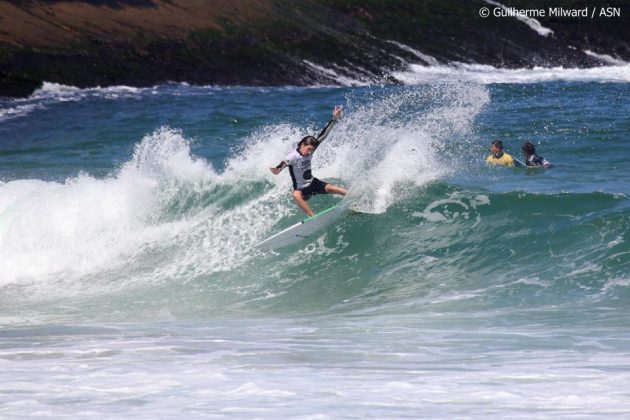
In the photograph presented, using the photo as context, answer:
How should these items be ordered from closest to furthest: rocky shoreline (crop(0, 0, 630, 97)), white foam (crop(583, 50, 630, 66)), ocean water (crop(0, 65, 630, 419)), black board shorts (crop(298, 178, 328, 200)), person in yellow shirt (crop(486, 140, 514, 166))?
1. ocean water (crop(0, 65, 630, 419))
2. black board shorts (crop(298, 178, 328, 200))
3. person in yellow shirt (crop(486, 140, 514, 166))
4. rocky shoreline (crop(0, 0, 630, 97))
5. white foam (crop(583, 50, 630, 66))

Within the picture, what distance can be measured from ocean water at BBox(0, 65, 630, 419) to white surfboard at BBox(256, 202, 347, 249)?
0.48 ft

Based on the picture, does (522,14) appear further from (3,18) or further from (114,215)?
(114,215)

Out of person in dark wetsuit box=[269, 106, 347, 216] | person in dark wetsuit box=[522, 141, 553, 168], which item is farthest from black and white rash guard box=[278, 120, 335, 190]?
person in dark wetsuit box=[522, 141, 553, 168]

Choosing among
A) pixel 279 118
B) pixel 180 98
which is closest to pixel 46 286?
pixel 279 118

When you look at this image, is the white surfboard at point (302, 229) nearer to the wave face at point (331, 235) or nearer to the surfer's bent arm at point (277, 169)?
the wave face at point (331, 235)

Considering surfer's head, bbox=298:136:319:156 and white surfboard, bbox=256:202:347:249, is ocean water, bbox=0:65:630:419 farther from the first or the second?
surfer's head, bbox=298:136:319:156

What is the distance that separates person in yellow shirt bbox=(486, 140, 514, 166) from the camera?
17.2m

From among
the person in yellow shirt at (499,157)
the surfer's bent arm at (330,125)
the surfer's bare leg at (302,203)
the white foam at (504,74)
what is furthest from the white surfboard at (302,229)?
the white foam at (504,74)

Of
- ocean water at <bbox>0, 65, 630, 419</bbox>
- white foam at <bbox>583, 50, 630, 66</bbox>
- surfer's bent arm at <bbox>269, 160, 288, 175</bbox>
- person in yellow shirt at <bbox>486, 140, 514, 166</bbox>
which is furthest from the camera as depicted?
white foam at <bbox>583, 50, 630, 66</bbox>

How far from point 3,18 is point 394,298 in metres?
25.8

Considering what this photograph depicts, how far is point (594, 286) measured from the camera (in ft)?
36.7

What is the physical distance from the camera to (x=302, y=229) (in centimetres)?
1362

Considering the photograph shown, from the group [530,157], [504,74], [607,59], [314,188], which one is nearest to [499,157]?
[530,157]

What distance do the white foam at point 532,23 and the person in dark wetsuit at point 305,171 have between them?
98.4 feet
